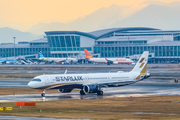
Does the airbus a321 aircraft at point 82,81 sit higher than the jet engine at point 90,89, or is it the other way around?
the airbus a321 aircraft at point 82,81

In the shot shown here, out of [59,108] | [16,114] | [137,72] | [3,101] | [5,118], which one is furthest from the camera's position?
[137,72]

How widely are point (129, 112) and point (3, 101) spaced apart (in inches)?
856

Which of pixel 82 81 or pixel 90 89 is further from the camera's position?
pixel 82 81

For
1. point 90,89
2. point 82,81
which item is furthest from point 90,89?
point 82,81

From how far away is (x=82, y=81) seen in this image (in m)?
63.8

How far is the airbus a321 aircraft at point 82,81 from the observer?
6038cm

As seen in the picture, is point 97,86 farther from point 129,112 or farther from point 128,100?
point 129,112

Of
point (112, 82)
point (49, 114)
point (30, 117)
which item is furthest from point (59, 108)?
point (112, 82)

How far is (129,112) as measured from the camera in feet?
141

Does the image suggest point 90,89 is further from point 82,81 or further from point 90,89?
point 82,81

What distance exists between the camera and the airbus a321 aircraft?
6038 cm

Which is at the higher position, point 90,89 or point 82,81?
point 82,81

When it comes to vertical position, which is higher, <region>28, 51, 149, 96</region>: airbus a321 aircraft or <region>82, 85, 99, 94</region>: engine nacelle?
<region>28, 51, 149, 96</region>: airbus a321 aircraft

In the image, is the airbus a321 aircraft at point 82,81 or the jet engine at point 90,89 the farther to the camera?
the jet engine at point 90,89
